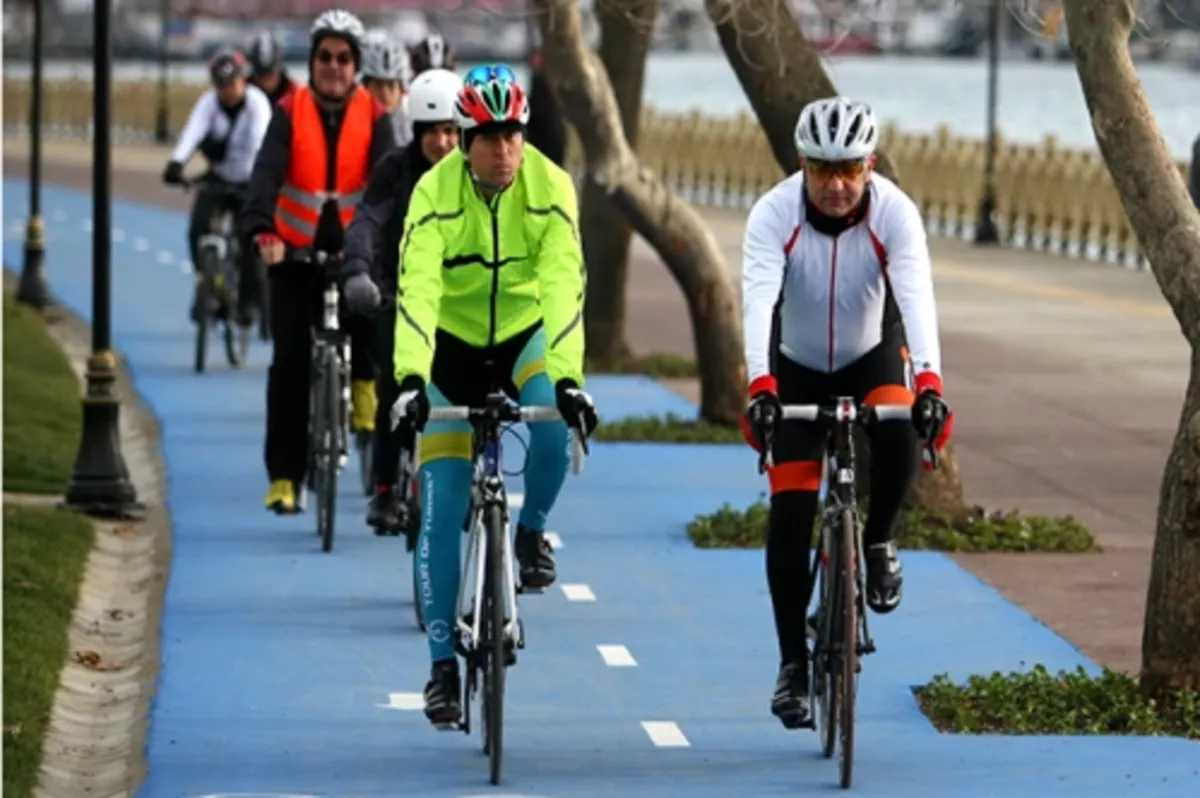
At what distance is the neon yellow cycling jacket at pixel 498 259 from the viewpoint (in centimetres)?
891

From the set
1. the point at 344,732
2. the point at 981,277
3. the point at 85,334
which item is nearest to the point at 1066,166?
the point at 981,277

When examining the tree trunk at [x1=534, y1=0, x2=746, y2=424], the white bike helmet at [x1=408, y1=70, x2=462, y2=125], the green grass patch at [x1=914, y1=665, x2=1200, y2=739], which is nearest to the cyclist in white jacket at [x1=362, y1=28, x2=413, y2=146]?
the white bike helmet at [x1=408, y1=70, x2=462, y2=125]

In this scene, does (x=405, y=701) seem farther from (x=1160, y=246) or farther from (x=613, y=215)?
(x=613, y=215)

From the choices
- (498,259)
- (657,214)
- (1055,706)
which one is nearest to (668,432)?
(657,214)

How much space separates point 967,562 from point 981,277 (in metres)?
19.6

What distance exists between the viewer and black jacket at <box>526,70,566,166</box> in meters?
18.1

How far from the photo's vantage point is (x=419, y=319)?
345 inches

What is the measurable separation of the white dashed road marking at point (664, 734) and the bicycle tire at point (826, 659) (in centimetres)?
55

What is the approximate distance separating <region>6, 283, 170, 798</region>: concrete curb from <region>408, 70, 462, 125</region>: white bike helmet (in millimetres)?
2158

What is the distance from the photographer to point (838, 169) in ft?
29.1

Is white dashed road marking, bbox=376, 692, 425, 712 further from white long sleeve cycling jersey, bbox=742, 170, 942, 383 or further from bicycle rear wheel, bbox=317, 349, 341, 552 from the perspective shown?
bicycle rear wheel, bbox=317, 349, 341, 552

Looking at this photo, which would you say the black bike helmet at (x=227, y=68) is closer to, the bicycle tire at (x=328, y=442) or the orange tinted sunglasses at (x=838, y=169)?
the bicycle tire at (x=328, y=442)

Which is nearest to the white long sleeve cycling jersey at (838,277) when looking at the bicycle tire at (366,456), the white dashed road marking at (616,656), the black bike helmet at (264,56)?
the white dashed road marking at (616,656)

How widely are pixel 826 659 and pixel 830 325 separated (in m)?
0.97
